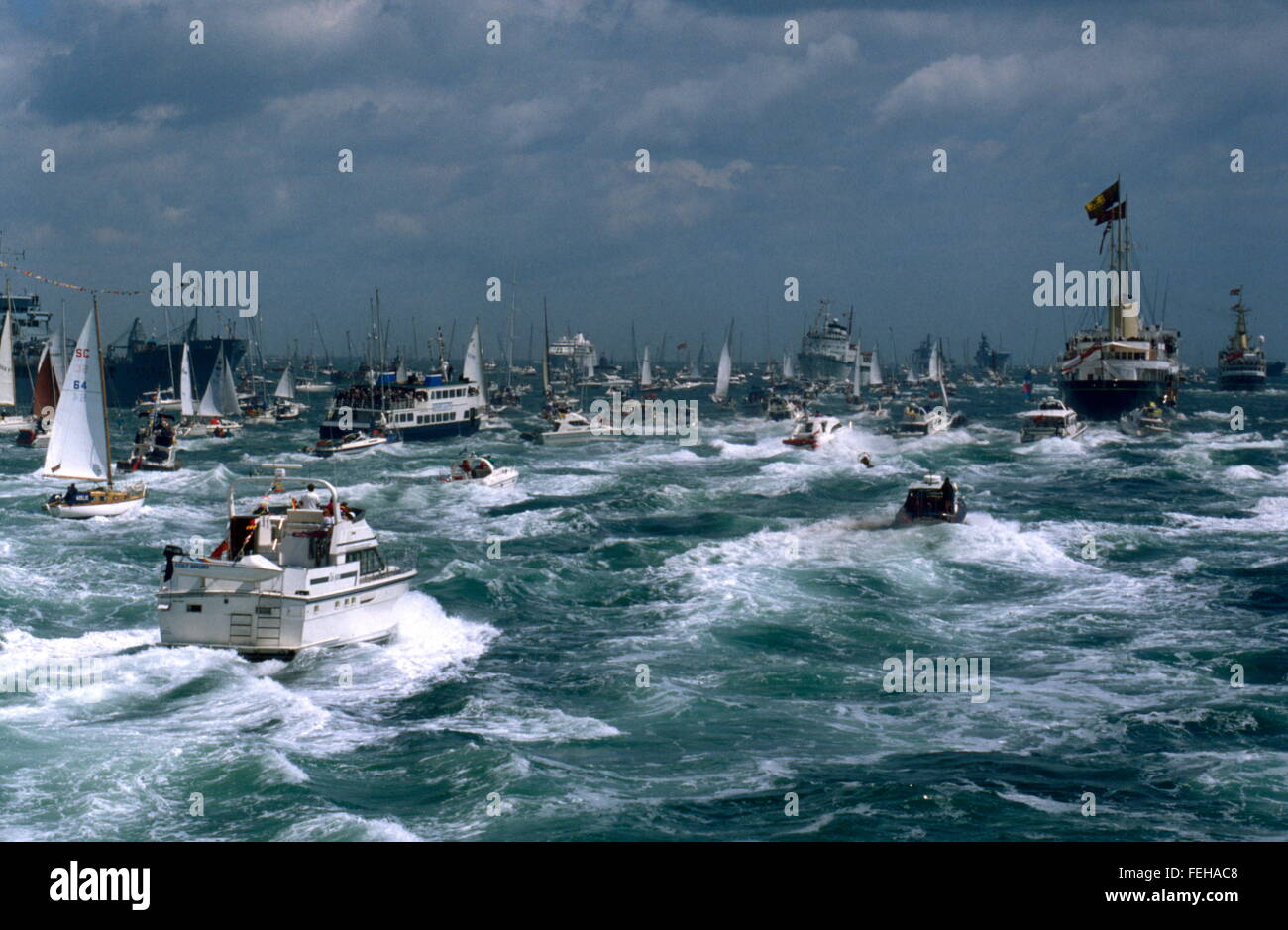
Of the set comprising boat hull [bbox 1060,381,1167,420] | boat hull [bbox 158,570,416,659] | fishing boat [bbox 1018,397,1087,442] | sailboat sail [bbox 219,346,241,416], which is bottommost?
boat hull [bbox 158,570,416,659]

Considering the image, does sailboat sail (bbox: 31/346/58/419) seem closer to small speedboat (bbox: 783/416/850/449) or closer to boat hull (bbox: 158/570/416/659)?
small speedboat (bbox: 783/416/850/449)

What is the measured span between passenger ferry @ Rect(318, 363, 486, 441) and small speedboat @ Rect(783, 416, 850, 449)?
3441 cm

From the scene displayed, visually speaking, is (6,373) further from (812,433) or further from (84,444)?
(812,433)

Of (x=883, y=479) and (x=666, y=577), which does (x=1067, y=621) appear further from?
(x=883, y=479)

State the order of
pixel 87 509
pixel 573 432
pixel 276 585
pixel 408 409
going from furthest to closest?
pixel 573 432
pixel 408 409
pixel 87 509
pixel 276 585

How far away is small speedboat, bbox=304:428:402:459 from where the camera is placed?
322ft

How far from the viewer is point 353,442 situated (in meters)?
101

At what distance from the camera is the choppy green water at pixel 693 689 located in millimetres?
21422

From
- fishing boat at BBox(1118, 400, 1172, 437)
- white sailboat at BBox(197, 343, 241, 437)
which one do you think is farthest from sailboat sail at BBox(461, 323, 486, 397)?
fishing boat at BBox(1118, 400, 1172, 437)

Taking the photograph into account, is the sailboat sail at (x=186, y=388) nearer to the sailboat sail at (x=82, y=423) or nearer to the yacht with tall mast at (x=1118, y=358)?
the sailboat sail at (x=82, y=423)

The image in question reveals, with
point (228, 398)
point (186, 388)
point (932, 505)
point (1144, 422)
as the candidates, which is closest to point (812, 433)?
point (1144, 422)

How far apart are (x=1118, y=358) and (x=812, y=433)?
5570 centimetres

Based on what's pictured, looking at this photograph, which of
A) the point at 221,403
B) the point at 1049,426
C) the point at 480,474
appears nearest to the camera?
the point at 480,474
